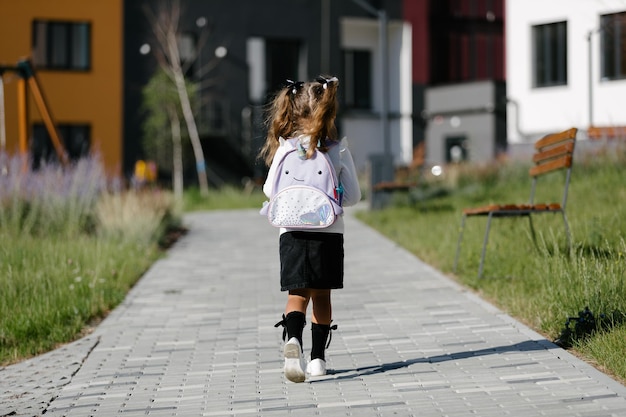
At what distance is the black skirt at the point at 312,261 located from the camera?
6.08 meters

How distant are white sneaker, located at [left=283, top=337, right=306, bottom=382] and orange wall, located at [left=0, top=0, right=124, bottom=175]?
27.6 meters

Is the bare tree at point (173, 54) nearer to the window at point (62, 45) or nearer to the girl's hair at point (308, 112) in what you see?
the window at point (62, 45)

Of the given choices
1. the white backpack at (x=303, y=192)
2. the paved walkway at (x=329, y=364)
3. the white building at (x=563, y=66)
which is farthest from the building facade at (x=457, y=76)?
the white backpack at (x=303, y=192)

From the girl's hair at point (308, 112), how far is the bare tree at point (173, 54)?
2590 cm

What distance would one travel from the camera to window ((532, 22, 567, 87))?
1168 inches

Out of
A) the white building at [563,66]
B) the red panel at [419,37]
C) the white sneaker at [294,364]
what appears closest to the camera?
the white sneaker at [294,364]

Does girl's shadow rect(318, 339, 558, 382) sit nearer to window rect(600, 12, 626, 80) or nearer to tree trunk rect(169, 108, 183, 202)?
window rect(600, 12, 626, 80)

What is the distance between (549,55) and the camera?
98.7 ft

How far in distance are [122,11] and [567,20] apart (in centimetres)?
1317

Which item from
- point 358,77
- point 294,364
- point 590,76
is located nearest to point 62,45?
point 358,77

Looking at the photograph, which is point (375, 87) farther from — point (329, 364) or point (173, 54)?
point (329, 364)

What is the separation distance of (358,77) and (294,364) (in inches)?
1424

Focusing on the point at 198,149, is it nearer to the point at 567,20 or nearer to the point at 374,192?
the point at 567,20

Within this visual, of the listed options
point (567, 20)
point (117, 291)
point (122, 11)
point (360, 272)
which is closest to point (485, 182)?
point (567, 20)
